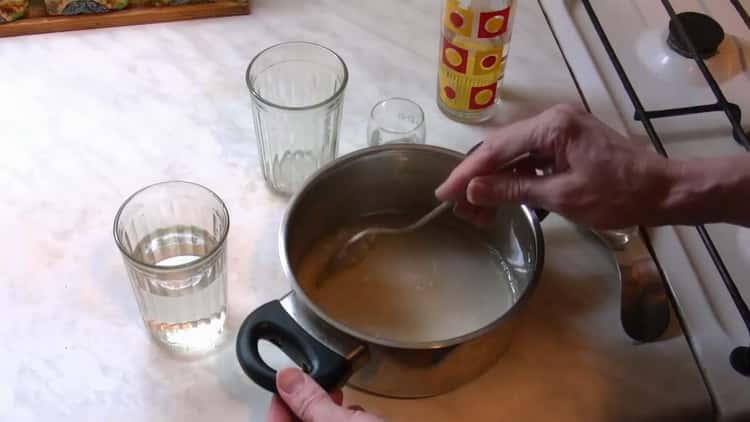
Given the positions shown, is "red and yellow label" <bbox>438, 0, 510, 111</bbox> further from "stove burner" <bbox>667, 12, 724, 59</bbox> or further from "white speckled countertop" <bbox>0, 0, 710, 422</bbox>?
"stove burner" <bbox>667, 12, 724, 59</bbox>

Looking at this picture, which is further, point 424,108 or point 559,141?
point 424,108

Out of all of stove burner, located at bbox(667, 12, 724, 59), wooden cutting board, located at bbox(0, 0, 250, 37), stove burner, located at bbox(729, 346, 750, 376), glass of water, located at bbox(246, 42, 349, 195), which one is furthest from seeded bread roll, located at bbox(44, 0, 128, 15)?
stove burner, located at bbox(729, 346, 750, 376)

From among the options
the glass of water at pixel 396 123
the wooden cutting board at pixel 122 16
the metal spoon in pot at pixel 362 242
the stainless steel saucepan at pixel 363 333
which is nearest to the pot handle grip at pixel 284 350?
the stainless steel saucepan at pixel 363 333

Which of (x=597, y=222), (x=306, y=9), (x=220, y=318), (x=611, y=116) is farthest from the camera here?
(x=306, y=9)

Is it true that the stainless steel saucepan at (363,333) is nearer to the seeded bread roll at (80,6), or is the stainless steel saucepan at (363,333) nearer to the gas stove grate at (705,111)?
the gas stove grate at (705,111)

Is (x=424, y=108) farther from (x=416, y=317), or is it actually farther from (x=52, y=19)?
(x=52, y=19)

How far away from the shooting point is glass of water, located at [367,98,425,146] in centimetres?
80

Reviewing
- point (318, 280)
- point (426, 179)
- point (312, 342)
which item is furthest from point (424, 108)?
point (312, 342)

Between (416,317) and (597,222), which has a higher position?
(597,222)

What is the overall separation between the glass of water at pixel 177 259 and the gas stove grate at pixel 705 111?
0.40 metres

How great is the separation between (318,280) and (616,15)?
0.49 metres

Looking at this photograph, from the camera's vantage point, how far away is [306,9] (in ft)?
3.16

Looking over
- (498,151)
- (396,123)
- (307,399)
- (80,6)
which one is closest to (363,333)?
(307,399)

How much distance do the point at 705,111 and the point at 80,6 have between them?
0.68 m
